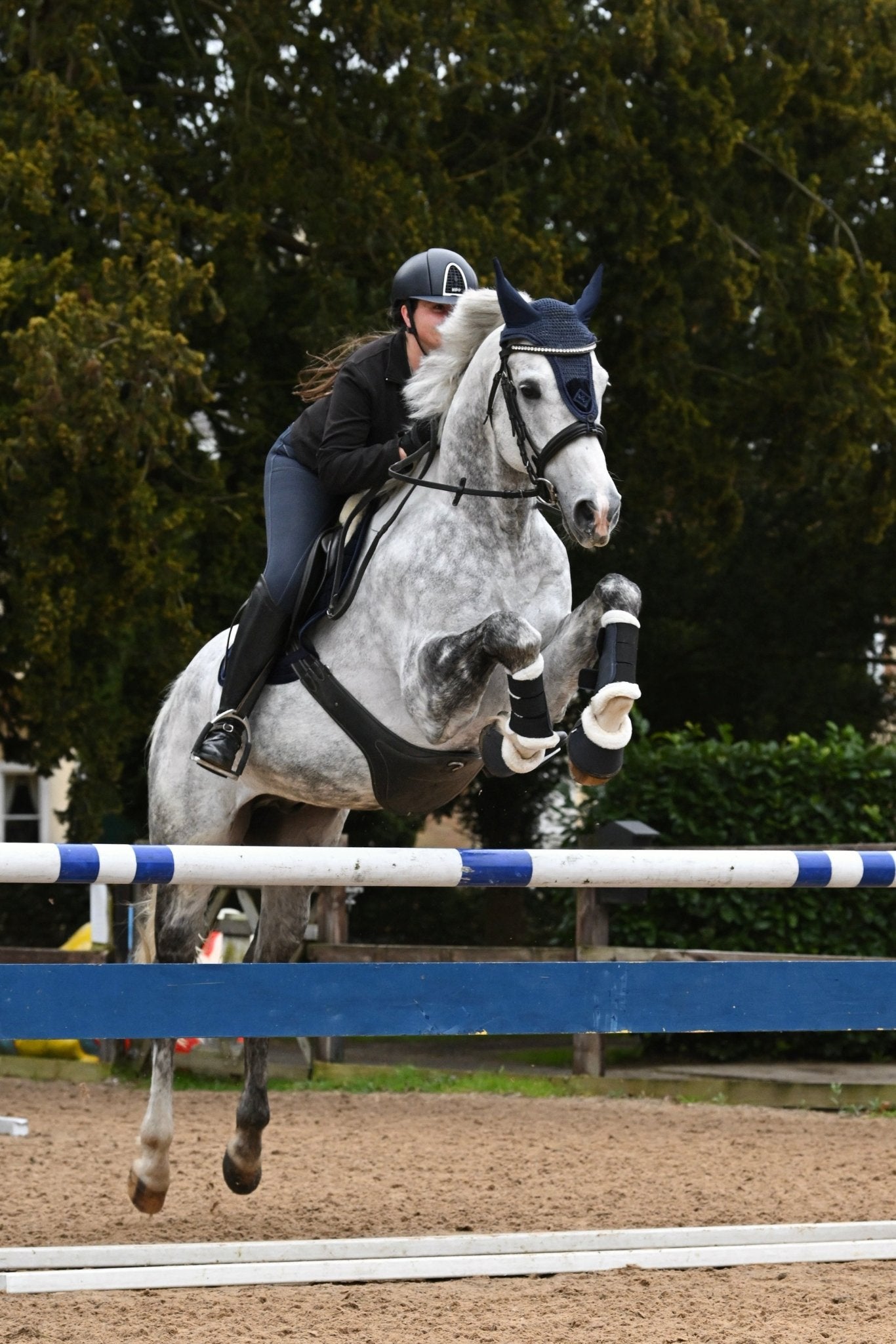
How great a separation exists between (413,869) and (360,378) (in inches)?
73.6

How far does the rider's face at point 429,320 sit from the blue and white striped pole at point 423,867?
176cm

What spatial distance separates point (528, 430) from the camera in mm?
4426

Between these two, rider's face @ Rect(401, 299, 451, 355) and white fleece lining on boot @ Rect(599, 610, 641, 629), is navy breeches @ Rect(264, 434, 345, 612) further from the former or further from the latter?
white fleece lining on boot @ Rect(599, 610, 641, 629)

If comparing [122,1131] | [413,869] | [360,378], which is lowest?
[122,1131]

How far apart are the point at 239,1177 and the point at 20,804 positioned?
14.0 metres

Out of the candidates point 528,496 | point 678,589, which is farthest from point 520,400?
point 678,589

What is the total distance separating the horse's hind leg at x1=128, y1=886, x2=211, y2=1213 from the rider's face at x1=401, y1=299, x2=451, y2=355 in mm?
2039

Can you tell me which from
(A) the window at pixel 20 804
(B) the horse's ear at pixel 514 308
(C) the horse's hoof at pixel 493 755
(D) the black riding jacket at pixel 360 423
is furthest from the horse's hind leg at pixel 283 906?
(A) the window at pixel 20 804

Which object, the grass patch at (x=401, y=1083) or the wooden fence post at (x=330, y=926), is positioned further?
the wooden fence post at (x=330, y=926)

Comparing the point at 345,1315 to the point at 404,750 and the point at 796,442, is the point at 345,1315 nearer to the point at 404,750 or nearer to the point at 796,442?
the point at 404,750

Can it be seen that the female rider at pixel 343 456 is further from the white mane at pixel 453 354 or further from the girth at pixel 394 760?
the girth at pixel 394 760

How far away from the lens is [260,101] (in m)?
11.1

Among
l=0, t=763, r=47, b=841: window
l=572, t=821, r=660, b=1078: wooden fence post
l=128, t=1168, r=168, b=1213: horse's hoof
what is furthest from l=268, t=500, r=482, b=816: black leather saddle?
l=0, t=763, r=47, b=841: window

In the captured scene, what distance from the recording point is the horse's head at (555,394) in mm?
4230
